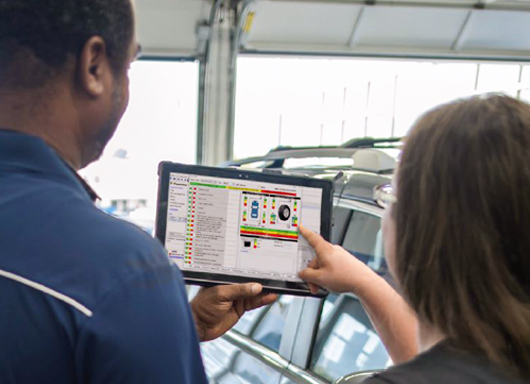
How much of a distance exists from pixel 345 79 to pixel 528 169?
1352cm

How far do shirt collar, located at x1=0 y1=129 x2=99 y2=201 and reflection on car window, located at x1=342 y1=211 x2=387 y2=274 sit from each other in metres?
1.58

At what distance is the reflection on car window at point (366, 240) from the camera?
229 cm

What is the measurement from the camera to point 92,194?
1.00 meters

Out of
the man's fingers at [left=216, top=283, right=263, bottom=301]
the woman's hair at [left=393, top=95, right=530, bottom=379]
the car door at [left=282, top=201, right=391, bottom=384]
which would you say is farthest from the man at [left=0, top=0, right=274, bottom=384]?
the car door at [left=282, top=201, right=391, bottom=384]

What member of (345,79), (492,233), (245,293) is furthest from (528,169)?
(345,79)

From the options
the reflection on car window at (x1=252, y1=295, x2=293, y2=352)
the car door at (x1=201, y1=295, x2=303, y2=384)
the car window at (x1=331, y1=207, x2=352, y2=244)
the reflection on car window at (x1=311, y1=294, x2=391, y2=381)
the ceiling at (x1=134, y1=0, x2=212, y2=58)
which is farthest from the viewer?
the ceiling at (x1=134, y1=0, x2=212, y2=58)

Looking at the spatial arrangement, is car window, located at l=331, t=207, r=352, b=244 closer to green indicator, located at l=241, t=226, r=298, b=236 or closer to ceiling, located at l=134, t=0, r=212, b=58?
green indicator, located at l=241, t=226, r=298, b=236

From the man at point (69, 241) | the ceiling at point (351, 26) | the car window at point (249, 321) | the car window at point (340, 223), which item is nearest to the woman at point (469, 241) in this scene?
the man at point (69, 241)

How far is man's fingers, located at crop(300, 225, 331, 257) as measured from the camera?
1697 mm

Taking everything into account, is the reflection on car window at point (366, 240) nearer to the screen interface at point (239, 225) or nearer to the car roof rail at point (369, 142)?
the screen interface at point (239, 225)

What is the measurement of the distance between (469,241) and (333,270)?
27.1 inches

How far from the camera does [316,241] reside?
1703 millimetres

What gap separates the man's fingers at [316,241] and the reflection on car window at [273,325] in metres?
1.10

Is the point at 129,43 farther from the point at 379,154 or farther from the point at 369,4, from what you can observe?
the point at 369,4
